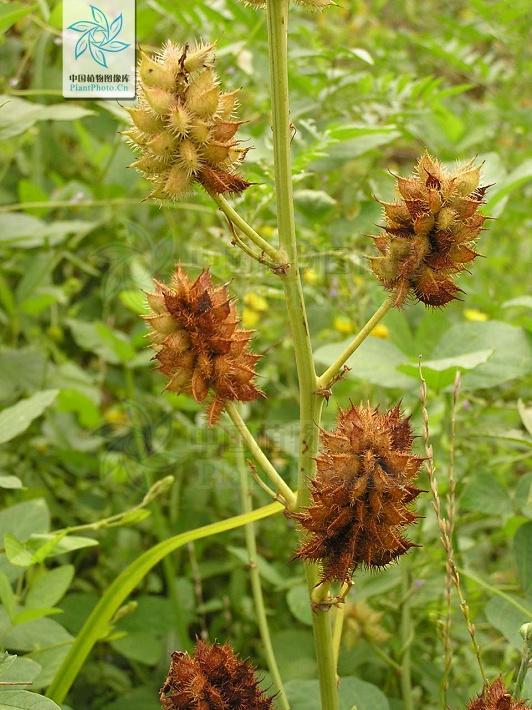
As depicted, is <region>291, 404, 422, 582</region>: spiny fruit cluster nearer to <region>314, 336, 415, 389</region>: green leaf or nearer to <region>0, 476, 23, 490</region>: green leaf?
<region>0, 476, 23, 490</region>: green leaf

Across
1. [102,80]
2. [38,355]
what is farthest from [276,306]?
[102,80]

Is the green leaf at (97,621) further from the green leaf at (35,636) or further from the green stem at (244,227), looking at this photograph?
the green stem at (244,227)

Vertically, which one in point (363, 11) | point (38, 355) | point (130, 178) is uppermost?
point (363, 11)

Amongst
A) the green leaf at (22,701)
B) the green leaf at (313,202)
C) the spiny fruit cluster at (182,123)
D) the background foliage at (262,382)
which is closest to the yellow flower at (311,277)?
the background foliage at (262,382)

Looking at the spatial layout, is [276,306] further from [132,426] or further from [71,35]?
[71,35]

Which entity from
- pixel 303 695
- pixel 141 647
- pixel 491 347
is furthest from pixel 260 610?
pixel 491 347

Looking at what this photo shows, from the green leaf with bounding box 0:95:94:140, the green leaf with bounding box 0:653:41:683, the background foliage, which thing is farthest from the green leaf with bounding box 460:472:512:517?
the green leaf with bounding box 0:95:94:140
